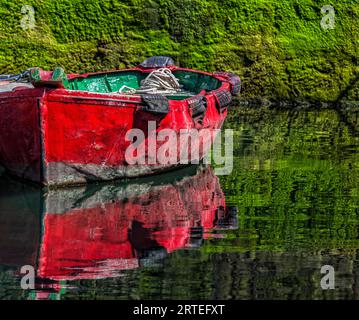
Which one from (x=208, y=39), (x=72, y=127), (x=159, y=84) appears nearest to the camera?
(x=72, y=127)

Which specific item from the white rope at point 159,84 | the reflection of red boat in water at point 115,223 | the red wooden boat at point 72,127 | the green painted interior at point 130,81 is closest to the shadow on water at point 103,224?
the reflection of red boat in water at point 115,223

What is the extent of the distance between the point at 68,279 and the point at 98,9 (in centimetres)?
1415

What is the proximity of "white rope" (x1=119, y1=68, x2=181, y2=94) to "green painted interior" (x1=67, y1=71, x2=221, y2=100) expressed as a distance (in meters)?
0.26

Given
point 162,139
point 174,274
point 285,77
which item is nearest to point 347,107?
point 285,77

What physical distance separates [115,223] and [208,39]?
12.6m

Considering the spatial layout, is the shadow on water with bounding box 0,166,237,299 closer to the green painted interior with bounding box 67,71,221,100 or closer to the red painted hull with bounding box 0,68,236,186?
the red painted hull with bounding box 0,68,236,186

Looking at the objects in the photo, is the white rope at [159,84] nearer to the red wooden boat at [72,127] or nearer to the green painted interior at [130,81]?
the green painted interior at [130,81]

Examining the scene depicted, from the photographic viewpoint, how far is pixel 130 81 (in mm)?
15719

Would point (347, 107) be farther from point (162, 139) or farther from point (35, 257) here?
point (35, 257)

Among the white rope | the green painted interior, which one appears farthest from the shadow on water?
the green painted interior

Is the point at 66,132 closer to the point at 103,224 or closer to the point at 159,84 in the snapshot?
the point at 103,224

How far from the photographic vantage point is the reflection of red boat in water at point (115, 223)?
8117 mm

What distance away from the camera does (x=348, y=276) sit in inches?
305

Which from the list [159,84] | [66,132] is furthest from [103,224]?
[159,84]
